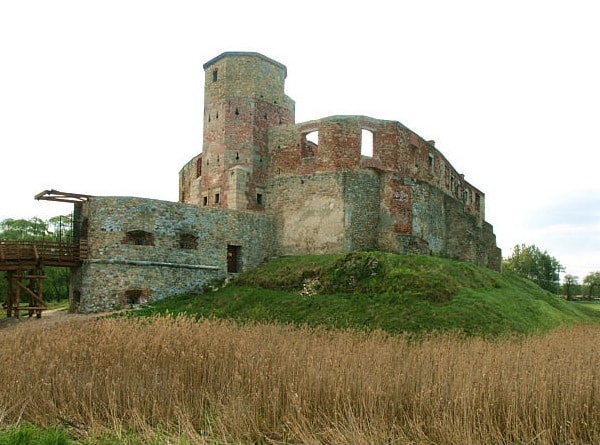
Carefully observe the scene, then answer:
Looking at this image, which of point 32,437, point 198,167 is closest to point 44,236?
point 198,167

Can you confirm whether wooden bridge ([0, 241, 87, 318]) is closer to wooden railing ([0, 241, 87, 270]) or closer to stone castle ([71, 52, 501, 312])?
wooden railing ([0, 241, 87, 270])

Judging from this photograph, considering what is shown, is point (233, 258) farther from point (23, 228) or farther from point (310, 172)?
point (23, 228)

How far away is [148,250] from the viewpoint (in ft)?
72.9

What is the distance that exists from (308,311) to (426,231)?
10.9 metres

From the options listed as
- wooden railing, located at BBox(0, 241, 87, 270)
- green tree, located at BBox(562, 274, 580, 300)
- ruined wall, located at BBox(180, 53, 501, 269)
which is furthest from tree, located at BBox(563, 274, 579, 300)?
wooden railing, located at BBox(0, 241, 87, 270)

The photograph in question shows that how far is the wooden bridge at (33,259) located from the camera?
66.8 ft

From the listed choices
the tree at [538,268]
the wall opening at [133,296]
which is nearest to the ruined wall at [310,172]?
the wall opening at [133,296]

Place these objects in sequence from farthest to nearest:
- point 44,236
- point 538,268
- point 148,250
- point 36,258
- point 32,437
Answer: point 538,268, point 44,236, point 148,250, point 36,258, point 32,437

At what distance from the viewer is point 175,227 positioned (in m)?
23.0

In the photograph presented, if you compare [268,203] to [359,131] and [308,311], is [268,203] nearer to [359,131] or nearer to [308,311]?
[359,131]

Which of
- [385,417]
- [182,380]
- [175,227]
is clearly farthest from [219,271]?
[385,417]

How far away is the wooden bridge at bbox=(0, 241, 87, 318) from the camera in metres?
20.4

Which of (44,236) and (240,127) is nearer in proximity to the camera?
(240,127)

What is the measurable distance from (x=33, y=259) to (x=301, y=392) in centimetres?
1685
